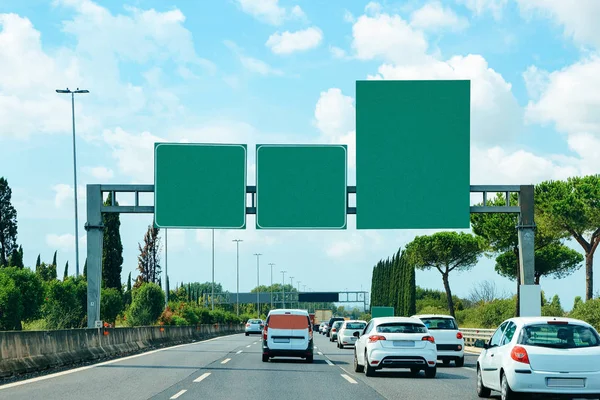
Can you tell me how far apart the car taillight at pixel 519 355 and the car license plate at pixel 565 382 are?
1.46 feet

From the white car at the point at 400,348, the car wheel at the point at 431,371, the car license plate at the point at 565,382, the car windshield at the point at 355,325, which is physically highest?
the car license plate at the point at 565,382

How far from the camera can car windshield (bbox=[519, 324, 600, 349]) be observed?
12742 mm

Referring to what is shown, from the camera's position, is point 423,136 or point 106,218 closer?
point 423,136

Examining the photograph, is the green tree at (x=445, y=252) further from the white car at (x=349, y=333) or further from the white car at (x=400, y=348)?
the white car at (x=400, y=348)

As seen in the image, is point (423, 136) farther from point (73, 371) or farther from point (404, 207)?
point (73, 371)

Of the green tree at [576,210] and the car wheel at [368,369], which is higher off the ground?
the green tree at [576,210]

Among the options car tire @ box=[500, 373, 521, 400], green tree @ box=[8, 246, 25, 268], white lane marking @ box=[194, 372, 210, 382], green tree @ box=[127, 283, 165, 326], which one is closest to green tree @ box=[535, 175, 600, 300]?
green tree @ box=[127, 283, 165, 326]

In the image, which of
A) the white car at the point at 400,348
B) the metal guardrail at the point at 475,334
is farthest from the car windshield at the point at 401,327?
the metal guardrail at the point at 475,334

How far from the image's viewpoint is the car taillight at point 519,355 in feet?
41.2

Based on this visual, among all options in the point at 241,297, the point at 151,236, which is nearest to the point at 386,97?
the point at 151,236

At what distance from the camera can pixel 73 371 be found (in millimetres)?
19938

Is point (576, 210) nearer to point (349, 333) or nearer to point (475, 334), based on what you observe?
point (475, 334)

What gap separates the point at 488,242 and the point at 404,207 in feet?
112

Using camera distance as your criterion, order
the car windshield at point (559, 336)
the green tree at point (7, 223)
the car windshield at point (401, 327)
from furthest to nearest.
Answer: the green tree at point (7, 223), the car windshield at point (401, 327), the car windshield at point (559, 336)
